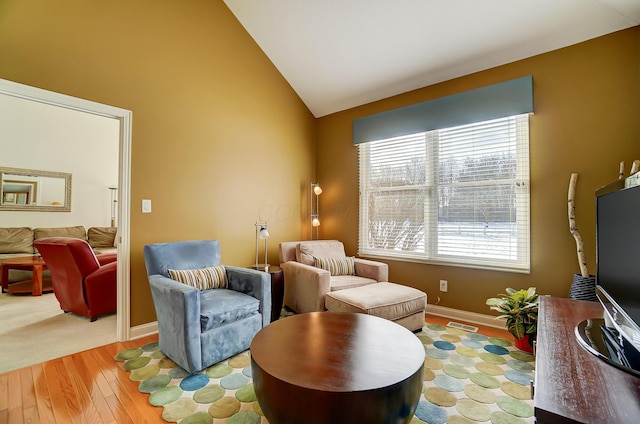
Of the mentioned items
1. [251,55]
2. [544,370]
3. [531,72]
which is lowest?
[544,370]

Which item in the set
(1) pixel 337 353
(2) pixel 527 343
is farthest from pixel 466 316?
(1) pixel 337 353

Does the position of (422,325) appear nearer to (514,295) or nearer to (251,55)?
(514,295)

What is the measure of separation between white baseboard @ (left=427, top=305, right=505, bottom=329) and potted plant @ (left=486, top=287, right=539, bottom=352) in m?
0.48

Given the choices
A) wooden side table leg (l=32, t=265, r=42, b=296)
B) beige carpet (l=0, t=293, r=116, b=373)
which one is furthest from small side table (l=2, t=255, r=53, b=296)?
beige carpet (l=0, t=293, r=116, b=373)

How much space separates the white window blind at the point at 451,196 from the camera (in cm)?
274

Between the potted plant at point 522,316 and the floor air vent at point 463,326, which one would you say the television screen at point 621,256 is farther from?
the floor air vent at point 463,326

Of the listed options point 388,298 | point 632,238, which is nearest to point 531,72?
point 632,238

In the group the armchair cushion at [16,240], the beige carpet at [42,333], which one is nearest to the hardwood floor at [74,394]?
the beige carpet at [42,333]

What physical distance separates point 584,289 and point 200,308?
2.85 meters

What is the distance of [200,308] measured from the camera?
79.7 inches

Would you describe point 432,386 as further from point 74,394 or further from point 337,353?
point 74,394

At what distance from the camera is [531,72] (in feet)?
8.68

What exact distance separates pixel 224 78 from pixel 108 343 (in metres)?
2.83

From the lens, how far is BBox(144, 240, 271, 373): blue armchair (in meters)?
1.93
